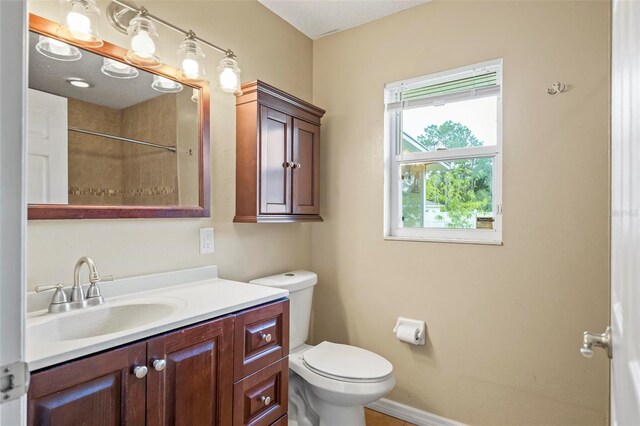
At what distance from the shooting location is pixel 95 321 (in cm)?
121

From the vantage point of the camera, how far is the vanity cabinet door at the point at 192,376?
3.33 feet

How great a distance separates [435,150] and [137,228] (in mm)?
1666

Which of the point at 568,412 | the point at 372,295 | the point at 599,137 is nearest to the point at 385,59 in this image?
the point at 599,137

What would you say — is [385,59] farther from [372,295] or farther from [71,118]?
[71,118]

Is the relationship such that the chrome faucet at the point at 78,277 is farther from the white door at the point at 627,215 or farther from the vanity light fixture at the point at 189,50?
the white door at the point at 627,215

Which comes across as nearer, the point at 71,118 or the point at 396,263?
the point at 71,118

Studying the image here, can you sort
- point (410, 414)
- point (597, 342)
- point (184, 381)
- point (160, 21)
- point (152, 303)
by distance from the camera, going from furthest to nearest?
1. point (410, 414)
2. point (160, 21)
3. point (152, 303)
4. point (184, 381)
5. point (597, 342)

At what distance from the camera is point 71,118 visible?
1.27 meters

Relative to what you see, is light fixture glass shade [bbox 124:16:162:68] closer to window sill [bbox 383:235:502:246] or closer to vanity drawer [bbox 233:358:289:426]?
vanity drawer [bbox 233:358:289:426]

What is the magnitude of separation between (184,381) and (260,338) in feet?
1.10

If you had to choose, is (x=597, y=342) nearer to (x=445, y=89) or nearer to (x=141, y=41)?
(x=445, y=89)

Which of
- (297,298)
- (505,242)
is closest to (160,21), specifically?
(297,298)

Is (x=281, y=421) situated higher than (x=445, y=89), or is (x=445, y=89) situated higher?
(x=445, y=89)

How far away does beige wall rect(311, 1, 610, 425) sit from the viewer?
1575mm
